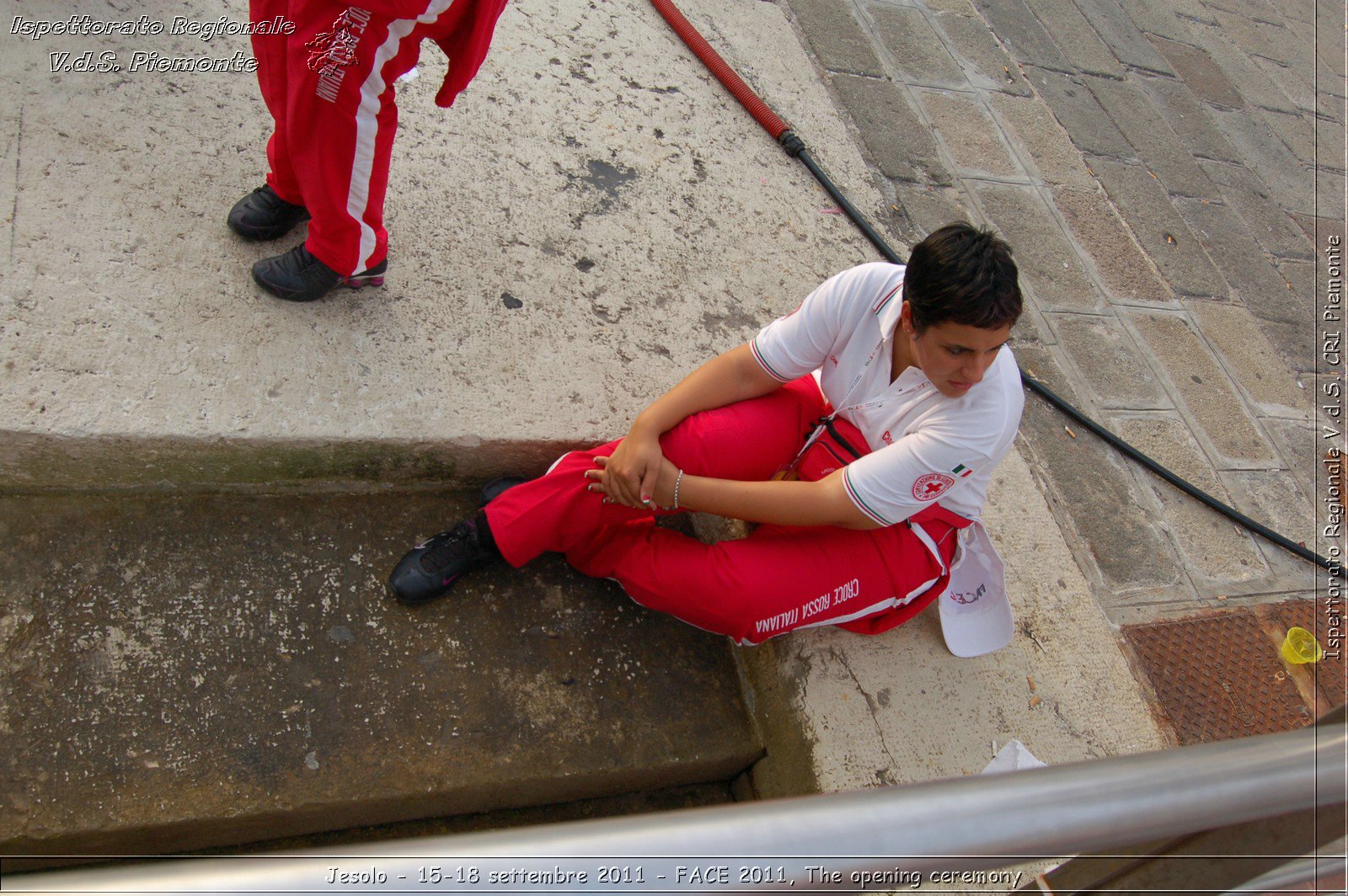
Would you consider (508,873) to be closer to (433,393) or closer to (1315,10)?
(433,393)

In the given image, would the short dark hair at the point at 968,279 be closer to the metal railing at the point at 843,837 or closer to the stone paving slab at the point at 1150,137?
the metal railing at the point at 843,837

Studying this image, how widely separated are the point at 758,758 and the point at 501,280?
4.59ft

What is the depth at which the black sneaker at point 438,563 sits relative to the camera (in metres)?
1.80

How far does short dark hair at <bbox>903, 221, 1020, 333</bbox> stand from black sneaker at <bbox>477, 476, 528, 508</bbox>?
3.32 ft

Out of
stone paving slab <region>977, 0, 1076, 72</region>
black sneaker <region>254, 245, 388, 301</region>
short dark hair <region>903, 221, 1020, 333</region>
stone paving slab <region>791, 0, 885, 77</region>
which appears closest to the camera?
short dark hair <region>903, 221, 1020, 333</region>

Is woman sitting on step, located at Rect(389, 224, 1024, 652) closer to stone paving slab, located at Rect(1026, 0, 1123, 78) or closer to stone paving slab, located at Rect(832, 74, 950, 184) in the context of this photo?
stone paving slab, located at Rect(832, 74, 950, 184)

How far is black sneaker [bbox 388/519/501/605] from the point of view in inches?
70.9

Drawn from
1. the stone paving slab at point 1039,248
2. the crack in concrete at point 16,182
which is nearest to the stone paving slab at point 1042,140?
the stone paving slab at point 1039,248

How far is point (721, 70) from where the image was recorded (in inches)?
122

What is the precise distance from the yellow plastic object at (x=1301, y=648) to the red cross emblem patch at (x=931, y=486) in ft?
5.16

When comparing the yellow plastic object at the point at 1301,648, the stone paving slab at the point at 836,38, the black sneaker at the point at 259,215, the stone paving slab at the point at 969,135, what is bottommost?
the yellow plastic object at the point at 1301,648

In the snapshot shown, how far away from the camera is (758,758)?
194 centimetres

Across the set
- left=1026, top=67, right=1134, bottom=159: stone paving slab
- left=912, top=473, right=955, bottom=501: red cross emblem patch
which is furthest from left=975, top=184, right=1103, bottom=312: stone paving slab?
left=912, top=473, right=955, bottom=501: red cross emblem patch

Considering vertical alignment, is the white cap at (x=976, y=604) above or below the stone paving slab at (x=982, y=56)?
below
